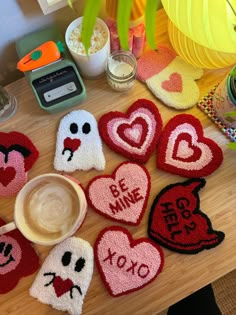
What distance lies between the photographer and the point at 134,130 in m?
0.66

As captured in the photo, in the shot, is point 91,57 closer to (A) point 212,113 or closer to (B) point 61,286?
(A) point 212,113

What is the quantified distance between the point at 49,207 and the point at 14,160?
0.13 m

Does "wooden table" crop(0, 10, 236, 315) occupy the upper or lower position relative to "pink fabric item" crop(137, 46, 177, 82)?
lower

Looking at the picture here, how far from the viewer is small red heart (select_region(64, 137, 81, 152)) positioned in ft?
2.15

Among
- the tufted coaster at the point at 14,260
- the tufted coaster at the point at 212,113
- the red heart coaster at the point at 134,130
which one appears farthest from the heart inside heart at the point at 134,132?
the tufted coaster at the point at 14,260

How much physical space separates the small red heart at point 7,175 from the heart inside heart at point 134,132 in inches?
7.8

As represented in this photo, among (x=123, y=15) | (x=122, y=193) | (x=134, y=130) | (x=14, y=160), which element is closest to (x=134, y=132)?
(x=134, y=130)

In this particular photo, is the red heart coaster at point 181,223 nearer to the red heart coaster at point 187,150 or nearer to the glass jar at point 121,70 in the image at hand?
the red heart coaster at point 187,150

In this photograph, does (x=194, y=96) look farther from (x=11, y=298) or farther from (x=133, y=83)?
(x=11, y=298)

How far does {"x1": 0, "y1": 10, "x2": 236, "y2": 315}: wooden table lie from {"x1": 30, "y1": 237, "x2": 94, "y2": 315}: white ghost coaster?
0.5 inches

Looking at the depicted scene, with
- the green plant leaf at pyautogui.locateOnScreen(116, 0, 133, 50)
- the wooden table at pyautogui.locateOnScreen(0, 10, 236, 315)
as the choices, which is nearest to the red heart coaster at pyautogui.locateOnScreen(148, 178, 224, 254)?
the wooden table at pyautogui.locateOnScreen(0, 10, 236, 315)

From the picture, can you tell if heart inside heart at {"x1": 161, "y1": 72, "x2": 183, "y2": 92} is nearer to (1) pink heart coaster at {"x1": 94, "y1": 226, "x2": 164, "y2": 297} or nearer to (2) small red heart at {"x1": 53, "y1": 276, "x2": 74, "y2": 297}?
(1) pink heart coaster at {"x1": 94, "y1": 226, "x2": 164, "y2": 297}

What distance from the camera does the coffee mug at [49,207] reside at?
55 cm

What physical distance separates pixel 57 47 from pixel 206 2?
273 mm
